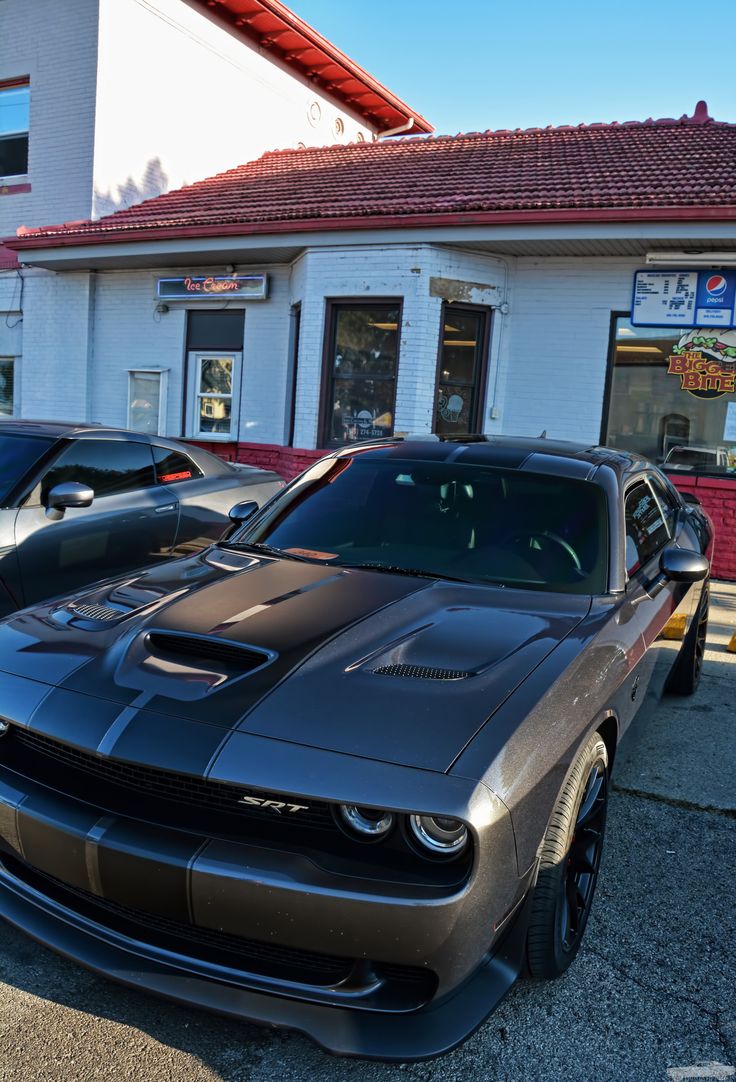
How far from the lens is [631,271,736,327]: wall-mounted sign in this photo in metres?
9.23

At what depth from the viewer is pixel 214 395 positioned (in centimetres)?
1243

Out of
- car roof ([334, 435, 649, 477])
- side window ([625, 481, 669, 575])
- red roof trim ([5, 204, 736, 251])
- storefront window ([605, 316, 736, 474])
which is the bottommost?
side window ([625, 481, 669, 575])

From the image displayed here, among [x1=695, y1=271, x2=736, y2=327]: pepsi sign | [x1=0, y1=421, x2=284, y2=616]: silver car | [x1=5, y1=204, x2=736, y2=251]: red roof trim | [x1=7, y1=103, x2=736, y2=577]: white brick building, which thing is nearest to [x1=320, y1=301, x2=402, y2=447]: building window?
[x1=7, y1=103, x2=736, y2=577]: white brick building

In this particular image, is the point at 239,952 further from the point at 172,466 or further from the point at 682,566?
the point at 172,466

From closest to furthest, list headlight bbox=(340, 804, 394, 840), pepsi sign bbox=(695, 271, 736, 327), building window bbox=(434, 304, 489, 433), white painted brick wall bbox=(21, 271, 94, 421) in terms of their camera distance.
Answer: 1. headlight bbox=(340, 804, 394, 840)
2. pepsi sign bbox=(695, 271, 736, 327)
3. building window bbox=(434, 304, 489, 433)
4. white painted brick wall bbox=(21, 271, 94, 421)

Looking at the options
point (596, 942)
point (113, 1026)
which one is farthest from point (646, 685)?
point (113, 1026)

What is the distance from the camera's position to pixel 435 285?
994 cm

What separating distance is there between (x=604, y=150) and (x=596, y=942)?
1104 centimetres

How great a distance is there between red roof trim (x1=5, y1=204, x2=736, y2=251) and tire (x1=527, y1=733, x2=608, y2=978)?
7.28 meters

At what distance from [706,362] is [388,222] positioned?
12.4ft

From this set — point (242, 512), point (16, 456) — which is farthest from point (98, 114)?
point (242, 512)

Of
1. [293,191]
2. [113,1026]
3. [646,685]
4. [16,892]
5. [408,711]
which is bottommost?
[113,1026]

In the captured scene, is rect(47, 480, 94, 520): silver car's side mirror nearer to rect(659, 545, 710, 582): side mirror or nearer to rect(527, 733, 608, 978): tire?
rect(659, 545, 710, 582): side mirror

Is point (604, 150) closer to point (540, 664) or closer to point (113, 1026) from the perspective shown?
point (540, 664)
